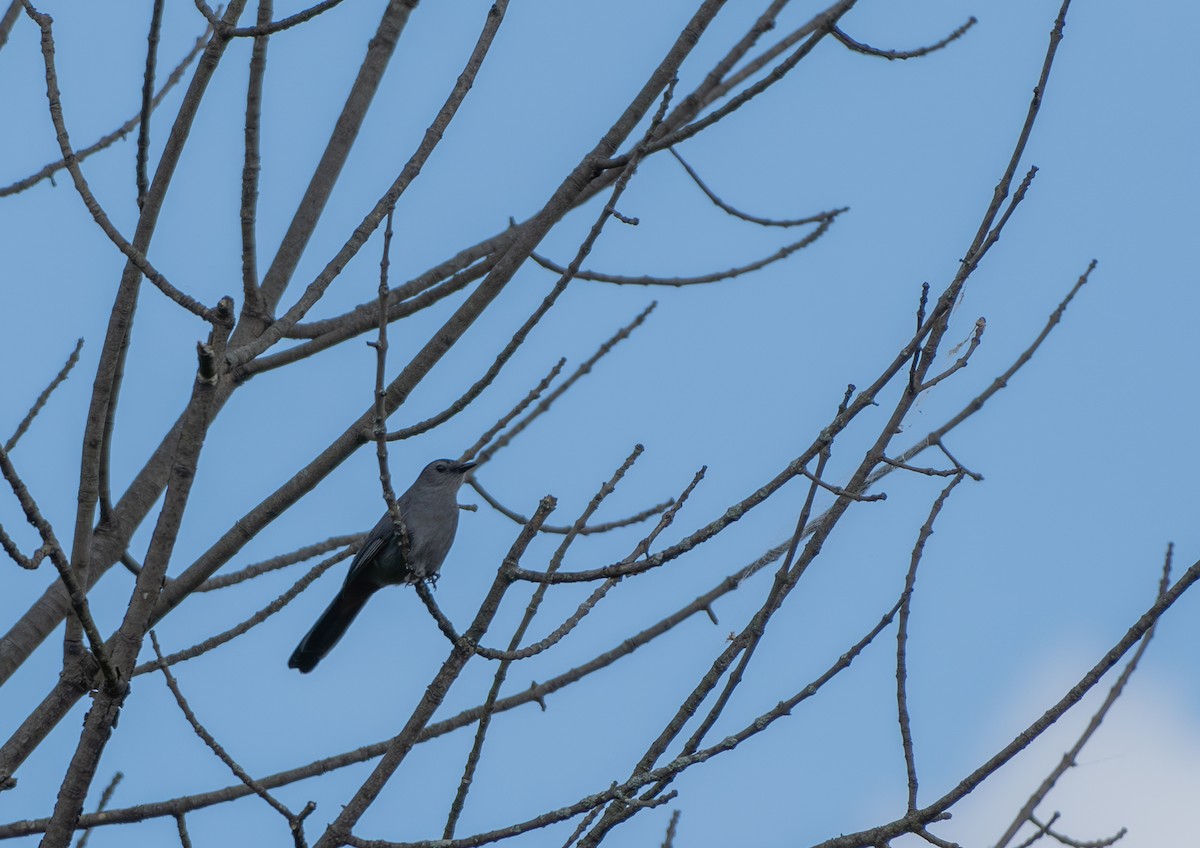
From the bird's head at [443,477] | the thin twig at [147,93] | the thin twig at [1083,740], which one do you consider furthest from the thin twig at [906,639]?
the bird's head at [443,477]

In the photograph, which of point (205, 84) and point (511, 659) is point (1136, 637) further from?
point (205, 84)

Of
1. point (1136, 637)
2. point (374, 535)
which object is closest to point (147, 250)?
point (1136, 637)

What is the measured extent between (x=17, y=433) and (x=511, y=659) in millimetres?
2235

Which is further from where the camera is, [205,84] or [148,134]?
[148,134]

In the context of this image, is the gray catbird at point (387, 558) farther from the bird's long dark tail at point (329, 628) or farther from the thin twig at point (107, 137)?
the thin twig at point (107, 137)

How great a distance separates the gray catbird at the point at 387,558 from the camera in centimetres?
709

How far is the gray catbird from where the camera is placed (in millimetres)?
7090

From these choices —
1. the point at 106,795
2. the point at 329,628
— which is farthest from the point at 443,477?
the point at 106,795

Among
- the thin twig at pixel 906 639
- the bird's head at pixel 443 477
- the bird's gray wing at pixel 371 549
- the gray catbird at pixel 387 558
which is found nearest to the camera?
the thin twig at pixel 906 639

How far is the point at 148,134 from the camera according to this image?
4137 millimetres

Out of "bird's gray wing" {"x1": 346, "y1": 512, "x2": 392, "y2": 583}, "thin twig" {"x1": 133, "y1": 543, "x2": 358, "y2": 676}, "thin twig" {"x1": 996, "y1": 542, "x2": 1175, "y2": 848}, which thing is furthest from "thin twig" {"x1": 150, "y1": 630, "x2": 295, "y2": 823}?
"bird's gray wing" {"x1": 346, "y1": 512, "x2": 392, "y2": 583}

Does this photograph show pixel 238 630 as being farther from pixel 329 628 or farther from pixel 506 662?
pixel 329 628

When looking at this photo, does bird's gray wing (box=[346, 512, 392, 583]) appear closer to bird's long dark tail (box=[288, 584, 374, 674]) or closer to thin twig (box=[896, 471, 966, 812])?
bird's long dark tail (box=[288, 584, 374, 674])

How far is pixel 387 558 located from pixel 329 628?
549mm
